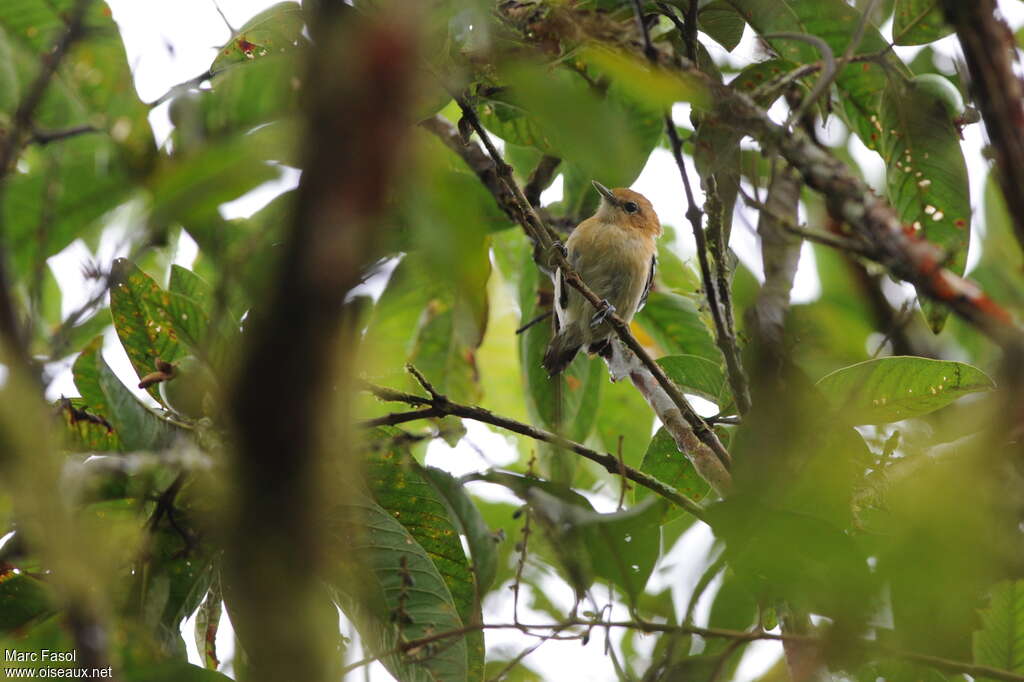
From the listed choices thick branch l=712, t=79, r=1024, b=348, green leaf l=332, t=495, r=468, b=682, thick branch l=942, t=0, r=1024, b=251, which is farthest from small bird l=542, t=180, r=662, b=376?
thick branch l=942, t=0, r=1024, b=251

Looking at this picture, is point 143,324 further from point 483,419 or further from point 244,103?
point 244,103

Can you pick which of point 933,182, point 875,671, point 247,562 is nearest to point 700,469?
point 875,671

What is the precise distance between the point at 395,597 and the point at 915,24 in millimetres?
2367

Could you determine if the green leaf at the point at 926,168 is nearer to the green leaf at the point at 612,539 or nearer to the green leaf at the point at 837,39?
the green leaf at the point at 837,39

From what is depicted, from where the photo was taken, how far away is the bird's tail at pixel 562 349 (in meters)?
4.06

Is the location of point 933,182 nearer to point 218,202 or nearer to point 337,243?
point 218,202

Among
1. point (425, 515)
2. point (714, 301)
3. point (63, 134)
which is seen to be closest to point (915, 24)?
point (714, 301)

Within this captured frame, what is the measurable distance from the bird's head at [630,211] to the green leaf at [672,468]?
10.5ft

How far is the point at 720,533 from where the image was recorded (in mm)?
1325

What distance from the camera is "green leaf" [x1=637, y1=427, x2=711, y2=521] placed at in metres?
3.28

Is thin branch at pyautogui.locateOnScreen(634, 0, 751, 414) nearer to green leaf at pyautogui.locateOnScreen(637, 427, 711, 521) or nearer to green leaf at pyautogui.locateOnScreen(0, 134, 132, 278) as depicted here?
green leaf at pyautogui.locateOnScreen(637, 427, 711, 521)

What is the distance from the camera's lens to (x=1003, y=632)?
8.11ft

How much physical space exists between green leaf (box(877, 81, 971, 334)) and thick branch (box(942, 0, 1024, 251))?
1.23 meters

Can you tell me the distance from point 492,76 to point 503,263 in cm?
248
